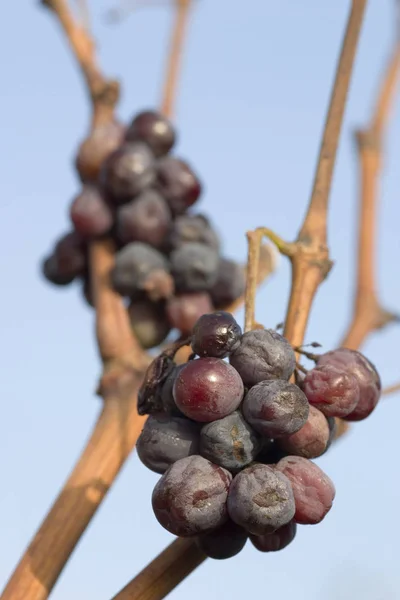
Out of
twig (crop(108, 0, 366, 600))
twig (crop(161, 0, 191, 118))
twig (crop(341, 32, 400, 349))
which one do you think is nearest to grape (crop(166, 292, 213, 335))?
twig (crop(341, 32, 400, 349))

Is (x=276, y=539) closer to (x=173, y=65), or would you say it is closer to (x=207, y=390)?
(x=207, y=390)

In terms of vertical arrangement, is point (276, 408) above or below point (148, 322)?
above

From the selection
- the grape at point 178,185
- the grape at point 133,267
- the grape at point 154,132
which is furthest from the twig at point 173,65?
the grape at point 133,267

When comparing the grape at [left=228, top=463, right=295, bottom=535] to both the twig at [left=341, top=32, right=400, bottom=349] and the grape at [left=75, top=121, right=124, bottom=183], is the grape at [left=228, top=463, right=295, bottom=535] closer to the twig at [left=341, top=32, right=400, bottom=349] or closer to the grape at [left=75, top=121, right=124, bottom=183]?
the twig at [left=341, top=32, right=400, bottom=349]

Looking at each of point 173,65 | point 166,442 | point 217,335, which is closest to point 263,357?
point 217,335

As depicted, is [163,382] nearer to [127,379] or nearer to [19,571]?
Result: [19,571]
